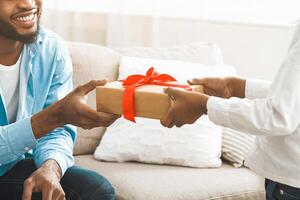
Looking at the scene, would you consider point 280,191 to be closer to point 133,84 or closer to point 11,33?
point 133,84

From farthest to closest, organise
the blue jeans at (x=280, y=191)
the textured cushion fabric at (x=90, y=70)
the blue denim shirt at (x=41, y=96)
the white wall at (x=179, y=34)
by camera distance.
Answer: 1. the white wall at (x=179, y=34)
2. the textured cushion fabric at (x=90, y=70)
3. the blue denim shirt at (x=41, y=96)
4. the blue jeans at (x=280, y=191)

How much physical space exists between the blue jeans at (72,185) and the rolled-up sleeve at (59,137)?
4 cm

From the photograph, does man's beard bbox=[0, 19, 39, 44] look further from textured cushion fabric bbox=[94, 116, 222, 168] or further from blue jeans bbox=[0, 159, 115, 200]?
textured cushion fabric bbox=[94, 116, 222, 168]

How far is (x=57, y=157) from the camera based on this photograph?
1.67 metres

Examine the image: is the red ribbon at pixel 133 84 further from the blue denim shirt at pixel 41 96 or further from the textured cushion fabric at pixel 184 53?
the textured cushion fabric at pixel 184 53

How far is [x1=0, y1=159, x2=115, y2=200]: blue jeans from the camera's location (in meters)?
1.65

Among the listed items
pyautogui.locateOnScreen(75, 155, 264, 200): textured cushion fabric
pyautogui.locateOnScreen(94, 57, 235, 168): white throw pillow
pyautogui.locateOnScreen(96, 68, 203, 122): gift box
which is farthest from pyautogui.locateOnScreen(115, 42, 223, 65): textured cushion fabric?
pyautogui.locateOnScreen(96, 68, 203, 122): gift box

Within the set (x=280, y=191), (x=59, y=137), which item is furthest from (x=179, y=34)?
(x=280, y=191)

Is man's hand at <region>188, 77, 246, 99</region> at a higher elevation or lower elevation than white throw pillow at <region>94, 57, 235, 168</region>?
higher

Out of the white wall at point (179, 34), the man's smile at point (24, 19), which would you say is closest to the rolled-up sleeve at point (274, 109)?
the man's smile at point (24, 19)

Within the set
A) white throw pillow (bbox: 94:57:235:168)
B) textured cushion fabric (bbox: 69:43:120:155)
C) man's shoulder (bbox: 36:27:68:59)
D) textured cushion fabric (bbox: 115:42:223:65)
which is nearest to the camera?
man's shoulder (bbox: 36:27:68:59)

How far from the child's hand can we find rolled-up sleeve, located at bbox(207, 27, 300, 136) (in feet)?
0.13

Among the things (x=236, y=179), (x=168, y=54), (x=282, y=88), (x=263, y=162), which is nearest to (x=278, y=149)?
(x=263, y=162)

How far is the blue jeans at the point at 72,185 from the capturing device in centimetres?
165
